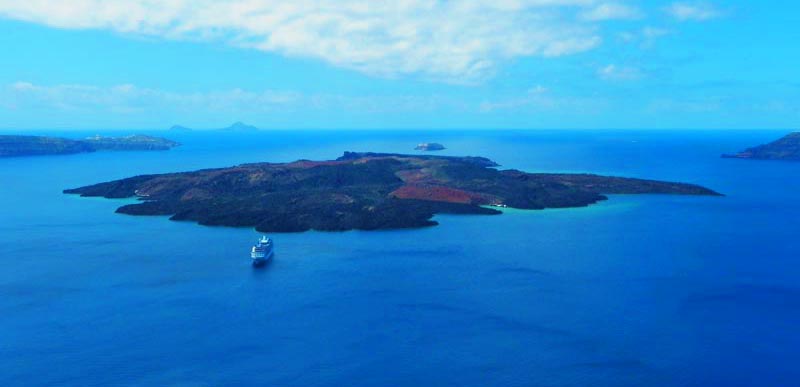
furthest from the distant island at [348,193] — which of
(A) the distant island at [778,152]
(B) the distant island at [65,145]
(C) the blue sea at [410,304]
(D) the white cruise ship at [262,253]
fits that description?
(B) the distant island at [65,145]

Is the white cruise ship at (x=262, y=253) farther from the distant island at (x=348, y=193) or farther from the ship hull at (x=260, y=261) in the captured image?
the distant island at (x=348, y=193)

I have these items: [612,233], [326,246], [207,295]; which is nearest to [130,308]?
[207,295]

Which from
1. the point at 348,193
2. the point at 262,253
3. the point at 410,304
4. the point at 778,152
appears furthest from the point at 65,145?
the point at 778,152

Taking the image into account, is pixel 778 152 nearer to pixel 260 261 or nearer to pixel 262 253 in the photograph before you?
pixel 262 253

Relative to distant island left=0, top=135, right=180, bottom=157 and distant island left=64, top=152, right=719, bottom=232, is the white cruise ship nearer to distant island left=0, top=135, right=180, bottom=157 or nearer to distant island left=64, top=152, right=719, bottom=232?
distant island left=64, top=152, right=719, bottom=232

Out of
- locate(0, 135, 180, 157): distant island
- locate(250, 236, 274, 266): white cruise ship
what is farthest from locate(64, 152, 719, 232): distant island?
locate(0, 135, 180, 157): distant island

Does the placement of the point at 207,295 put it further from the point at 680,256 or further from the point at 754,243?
the point at 754,243
